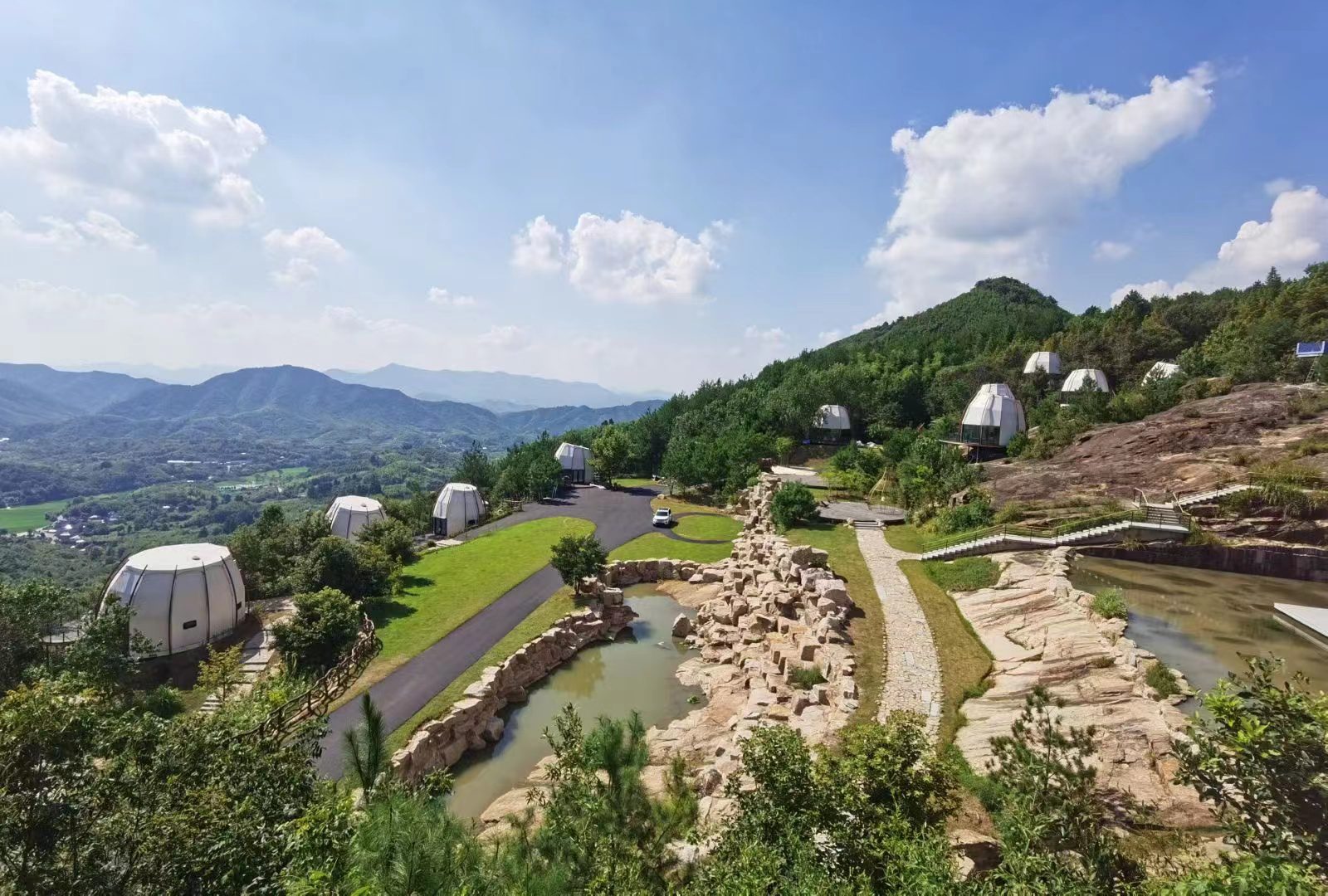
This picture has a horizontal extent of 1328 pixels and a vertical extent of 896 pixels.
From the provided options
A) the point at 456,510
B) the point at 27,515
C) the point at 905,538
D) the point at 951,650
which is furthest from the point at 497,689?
the point at 27,515

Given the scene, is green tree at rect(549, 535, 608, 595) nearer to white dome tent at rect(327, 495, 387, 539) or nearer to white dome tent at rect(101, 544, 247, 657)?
white dome tent at rect(101, 544, 247, 657)

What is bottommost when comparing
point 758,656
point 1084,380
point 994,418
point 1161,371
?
point 758,656

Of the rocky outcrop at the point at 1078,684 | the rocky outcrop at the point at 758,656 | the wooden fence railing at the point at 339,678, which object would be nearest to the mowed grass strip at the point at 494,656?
the wooden fence railing at the point at 339,678

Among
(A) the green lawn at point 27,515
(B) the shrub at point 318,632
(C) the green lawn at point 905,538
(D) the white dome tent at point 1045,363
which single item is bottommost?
(A) the green lawn at point 27,515

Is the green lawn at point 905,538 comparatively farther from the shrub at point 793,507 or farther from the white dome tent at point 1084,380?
the white dome tent at point 1084,380

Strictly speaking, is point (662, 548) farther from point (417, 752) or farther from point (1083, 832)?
point (1083, 832)

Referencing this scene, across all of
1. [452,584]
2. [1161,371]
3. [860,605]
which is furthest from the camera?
[1161,371]

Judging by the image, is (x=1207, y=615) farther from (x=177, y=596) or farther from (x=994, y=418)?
(x=177, y=596)
